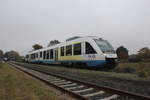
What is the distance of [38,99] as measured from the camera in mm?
5238

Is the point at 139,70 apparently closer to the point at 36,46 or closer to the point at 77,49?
the point at 77,49

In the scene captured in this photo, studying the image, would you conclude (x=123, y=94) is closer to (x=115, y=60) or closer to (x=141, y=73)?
(x=141, y=73)

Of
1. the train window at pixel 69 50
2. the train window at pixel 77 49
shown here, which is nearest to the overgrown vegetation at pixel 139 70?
the train window at pixel 77 49

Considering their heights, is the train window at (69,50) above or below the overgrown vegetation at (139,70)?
above

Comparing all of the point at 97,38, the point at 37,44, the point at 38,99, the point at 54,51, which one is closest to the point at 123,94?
the point at 38,99

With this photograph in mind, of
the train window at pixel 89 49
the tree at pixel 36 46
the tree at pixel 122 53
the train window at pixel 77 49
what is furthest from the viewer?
the tree at pixel 36 46

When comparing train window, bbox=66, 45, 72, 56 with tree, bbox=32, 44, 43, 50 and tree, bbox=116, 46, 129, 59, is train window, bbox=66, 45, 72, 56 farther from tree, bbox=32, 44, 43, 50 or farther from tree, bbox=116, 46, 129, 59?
tree, bbox=32, 44, 43, 50

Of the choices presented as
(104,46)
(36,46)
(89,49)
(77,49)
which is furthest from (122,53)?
(36,46)

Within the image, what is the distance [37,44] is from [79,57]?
93.6 m

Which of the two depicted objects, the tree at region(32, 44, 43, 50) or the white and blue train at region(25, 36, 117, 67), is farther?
the tree at region(32, 44, 43, 50)

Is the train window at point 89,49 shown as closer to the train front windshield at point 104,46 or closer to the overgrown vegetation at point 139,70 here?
the train front windshield at point 104,46

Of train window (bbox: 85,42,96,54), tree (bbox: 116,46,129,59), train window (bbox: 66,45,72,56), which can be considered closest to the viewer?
train window (bbox: 85,42,96,54)


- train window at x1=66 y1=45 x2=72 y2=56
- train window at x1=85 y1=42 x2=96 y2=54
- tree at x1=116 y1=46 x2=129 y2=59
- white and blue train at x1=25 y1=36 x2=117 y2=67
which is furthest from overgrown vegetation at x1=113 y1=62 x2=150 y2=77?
tree at x1=116 y1=46 x2=129 y2=59

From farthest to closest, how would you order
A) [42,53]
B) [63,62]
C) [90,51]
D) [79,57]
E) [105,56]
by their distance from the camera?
1. [42,53]
2. [63,62]
3. [79,57]
4. [90,51]
5. [105,56]
